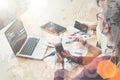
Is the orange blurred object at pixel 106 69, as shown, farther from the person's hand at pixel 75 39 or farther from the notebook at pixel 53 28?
the notebook at pixel 53 28

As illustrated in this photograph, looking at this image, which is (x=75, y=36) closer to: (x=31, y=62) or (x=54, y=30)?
(x=54, y=30)

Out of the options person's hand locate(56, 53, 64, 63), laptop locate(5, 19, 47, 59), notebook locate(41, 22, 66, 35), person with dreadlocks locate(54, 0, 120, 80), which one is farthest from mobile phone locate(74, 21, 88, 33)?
person with dreadlocks locate(54, 0, 120, 80)

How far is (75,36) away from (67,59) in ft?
1.01

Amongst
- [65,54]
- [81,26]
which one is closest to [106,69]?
[65,54]

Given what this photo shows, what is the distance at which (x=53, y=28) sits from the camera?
6.48 feet

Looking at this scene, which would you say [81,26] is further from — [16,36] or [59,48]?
[16,36]

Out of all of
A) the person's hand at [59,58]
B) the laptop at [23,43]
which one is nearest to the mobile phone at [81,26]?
the laptop at [23,43]

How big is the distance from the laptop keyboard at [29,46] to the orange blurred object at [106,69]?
1.89 feet

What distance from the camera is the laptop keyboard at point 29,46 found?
5.44ft

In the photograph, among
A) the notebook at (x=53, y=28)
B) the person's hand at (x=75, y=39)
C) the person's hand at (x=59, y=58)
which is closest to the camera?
the person's hand at (x=59, y=58)

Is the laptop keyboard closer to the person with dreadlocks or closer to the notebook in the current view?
the notebook

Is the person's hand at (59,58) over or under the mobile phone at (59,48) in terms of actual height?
under

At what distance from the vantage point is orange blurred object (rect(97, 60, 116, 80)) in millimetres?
1150

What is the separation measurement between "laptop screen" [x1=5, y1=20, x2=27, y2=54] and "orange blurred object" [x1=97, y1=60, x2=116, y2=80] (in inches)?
24.5
